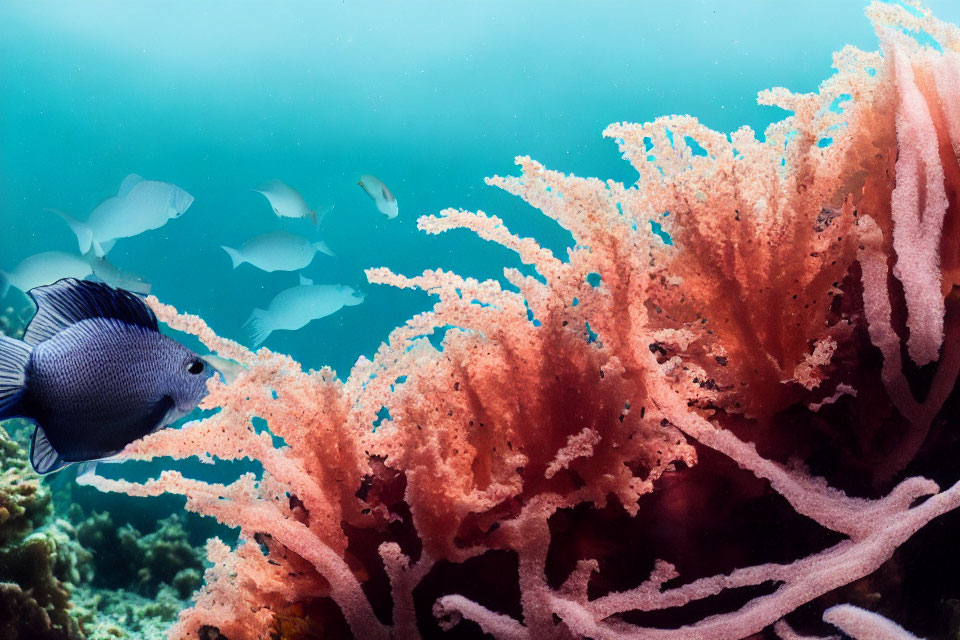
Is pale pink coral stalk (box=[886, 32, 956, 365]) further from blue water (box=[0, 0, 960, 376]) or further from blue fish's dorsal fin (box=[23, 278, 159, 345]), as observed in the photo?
blue water (box=[0, 0, 960, 376])

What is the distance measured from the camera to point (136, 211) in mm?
8438

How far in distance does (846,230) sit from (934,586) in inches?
35.9

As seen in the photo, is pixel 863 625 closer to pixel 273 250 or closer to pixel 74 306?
pixel 74 306

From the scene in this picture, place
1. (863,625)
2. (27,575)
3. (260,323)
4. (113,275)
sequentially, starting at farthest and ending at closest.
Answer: (260,323)
(113,275)
(27,575)
(863,625)

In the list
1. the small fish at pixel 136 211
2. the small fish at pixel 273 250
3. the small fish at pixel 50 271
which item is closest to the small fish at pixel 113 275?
the small fish at pixel 50 271

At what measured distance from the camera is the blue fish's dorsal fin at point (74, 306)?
4.29 feet

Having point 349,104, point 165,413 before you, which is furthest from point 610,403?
point 349,104

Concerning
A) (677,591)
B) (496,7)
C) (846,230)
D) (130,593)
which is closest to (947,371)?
(846,230)

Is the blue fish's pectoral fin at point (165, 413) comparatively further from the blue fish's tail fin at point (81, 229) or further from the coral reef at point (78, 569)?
the blue fish's tail fin at point (81, 229)

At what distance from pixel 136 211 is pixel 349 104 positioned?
2769 centimetres

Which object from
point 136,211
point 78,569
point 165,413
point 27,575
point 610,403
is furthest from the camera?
point 136,211

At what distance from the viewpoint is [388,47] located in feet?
106

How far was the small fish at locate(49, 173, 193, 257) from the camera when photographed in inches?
328

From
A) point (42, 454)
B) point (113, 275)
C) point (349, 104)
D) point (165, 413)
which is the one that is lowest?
point (42, 454)
